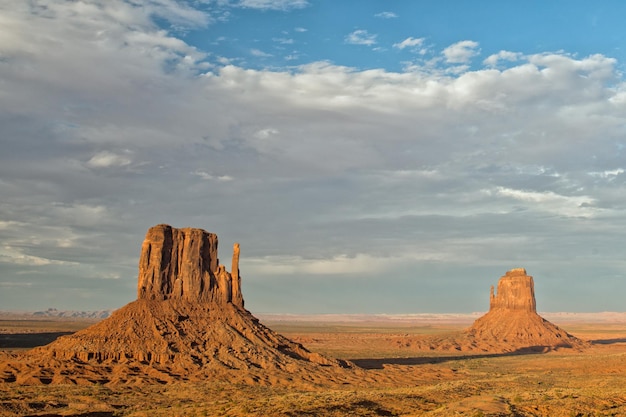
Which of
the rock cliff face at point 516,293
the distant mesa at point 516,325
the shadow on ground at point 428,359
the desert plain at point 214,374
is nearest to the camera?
the desert plain at point 214,374

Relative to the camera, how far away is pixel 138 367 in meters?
64.6

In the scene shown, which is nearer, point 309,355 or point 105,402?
point 105,402

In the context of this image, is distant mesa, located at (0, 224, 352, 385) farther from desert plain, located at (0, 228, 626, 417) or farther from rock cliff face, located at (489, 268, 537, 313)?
rock cliff face, located at (489, 268, 537, 313)

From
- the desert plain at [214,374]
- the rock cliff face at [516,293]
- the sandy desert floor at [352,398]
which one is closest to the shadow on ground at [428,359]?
the desert plain at [214,374]

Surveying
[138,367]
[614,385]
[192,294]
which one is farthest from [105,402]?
[614,385]

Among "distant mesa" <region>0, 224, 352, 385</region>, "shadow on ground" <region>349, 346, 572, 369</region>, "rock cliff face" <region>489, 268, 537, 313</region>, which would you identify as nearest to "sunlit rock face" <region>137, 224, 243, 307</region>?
"distant mesa" <region>0, 224, 352, 385</region>

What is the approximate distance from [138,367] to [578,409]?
40.9m

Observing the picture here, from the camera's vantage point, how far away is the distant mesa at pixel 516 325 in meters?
137

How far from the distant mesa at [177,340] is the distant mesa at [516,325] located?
71.2 m

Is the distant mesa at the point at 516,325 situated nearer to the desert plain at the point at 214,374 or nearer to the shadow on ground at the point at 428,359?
the shadow on ground at the point at 428,359

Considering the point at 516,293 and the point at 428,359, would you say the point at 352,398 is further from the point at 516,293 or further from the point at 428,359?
the point at 516,293

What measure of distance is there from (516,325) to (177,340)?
9651 cm

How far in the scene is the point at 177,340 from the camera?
227 ft

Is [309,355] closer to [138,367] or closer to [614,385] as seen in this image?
[138,367]
